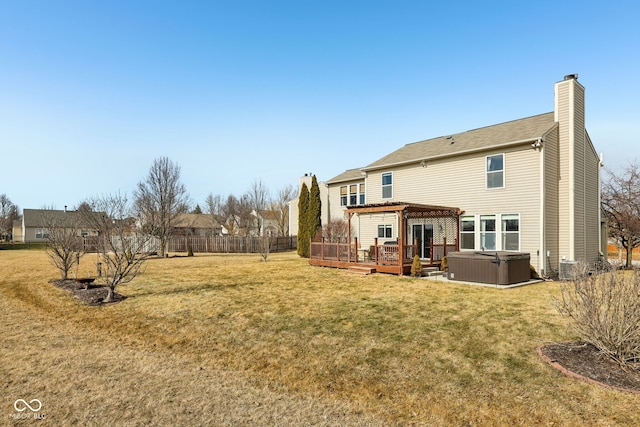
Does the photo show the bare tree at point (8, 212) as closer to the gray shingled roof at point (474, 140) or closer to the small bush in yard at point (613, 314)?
the gray shingled roof at point (474, 140)

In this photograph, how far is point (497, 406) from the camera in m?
4.07

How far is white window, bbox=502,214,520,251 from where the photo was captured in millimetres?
14344

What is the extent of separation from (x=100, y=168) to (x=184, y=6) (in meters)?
17.3

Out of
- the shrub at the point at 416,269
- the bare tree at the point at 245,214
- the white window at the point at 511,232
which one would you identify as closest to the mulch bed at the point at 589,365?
the shrub at the point at 416,269

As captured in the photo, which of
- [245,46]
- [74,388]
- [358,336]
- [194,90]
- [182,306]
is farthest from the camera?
[194,90]

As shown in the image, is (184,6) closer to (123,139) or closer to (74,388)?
(123,139)

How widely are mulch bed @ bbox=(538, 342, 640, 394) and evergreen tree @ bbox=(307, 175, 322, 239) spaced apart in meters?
23.2

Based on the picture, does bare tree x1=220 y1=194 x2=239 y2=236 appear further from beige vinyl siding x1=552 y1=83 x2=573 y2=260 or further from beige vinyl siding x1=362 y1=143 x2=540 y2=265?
beige vinyl siding x1=552 y1=83 x2=573 y2=260

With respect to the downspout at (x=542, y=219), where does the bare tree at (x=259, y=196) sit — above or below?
above

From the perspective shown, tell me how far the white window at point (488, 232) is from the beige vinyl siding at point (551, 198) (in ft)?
6.61

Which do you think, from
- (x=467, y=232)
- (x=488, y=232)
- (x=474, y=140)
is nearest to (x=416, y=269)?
(x=467, y=232)

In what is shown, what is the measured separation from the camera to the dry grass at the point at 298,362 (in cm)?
395

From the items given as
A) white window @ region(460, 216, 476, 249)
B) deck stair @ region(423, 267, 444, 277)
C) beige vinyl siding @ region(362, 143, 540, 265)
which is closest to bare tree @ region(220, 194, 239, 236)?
beige vinyl siding @ region(362, 143, 540, 265)

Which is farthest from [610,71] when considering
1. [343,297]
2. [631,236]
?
[343,297]
